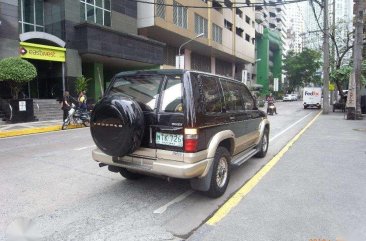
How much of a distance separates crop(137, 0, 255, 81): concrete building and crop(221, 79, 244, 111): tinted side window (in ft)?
47.3

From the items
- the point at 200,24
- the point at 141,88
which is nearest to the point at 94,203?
the point at 141,88

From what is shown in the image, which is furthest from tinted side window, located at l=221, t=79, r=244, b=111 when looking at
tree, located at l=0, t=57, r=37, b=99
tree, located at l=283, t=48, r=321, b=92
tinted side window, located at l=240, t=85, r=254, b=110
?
tree, located at l=283, t=48, r=321, b=92

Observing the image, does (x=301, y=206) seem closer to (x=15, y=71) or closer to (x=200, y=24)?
(x=15, y=71)

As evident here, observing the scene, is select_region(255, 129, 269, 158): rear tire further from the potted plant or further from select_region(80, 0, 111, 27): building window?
select_region(80, 0, 111, 27): building window

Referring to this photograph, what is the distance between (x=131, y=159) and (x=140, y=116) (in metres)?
0.69

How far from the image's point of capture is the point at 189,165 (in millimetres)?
4473

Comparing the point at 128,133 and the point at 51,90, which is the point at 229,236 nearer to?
the point at 128,133

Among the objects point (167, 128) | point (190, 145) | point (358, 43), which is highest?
point (358, 43)

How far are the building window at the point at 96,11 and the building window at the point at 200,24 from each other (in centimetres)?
1245

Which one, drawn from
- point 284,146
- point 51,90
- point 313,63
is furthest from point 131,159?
point 313,63

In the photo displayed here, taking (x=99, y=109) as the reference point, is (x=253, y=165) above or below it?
below

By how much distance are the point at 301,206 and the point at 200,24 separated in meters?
35.6

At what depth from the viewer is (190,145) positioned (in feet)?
14.9

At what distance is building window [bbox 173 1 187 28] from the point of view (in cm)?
3259
